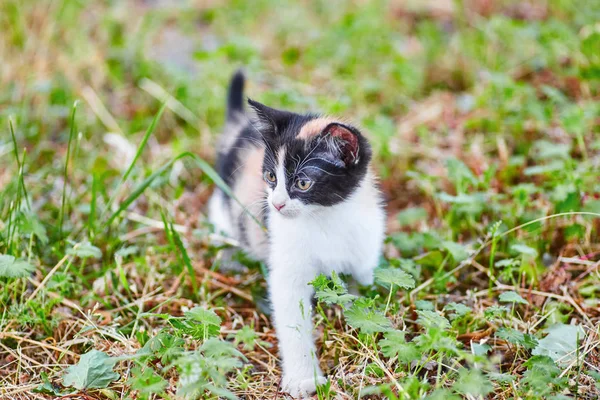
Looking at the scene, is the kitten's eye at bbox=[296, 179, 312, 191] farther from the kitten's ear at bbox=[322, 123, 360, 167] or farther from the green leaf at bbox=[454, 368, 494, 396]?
the green leaf at bbox=[454, 368, 494, 396]

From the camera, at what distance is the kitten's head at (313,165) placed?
2307 mm

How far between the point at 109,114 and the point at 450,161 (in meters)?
2.44

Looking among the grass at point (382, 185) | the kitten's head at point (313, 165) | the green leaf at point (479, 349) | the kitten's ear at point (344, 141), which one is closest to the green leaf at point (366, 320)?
the grass at point (382, 185)

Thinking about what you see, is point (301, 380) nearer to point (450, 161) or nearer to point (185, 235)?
point (185, 235)

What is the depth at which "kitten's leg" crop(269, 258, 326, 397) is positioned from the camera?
232 centimetres

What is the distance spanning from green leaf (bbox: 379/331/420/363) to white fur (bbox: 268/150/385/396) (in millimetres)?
384

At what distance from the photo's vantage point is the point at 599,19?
4.40m

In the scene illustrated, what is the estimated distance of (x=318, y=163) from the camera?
232 centimetres

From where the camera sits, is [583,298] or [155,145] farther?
[155,145]

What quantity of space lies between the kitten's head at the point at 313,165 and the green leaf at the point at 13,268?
3.27ft

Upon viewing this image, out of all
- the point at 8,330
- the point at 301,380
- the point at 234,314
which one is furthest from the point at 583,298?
the point at 8,330

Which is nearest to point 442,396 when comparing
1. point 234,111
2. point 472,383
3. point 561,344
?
point 472,383

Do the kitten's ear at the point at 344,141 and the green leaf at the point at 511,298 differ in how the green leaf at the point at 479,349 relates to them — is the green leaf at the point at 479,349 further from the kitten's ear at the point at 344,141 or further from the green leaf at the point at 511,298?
the kitten's ear at the point at 344,141

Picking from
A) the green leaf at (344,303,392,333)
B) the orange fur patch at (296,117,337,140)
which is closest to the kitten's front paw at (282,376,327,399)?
the green leaf at (344,303,392,333)
